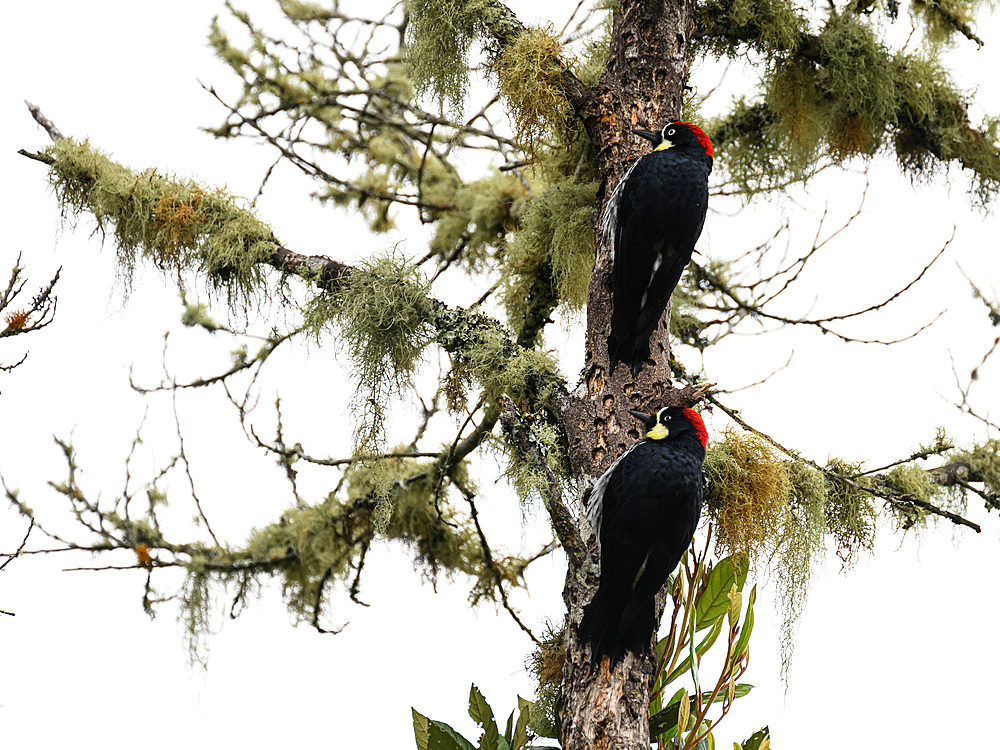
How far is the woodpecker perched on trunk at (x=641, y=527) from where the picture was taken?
1669 mm

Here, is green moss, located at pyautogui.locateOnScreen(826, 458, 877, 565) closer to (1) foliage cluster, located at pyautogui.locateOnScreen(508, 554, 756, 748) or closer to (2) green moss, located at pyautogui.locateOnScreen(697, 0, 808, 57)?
(1) foliage cluster, located at pyautogui.locateOnScreen(508, 554, 756, 748)

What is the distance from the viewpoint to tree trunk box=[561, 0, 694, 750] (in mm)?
1721

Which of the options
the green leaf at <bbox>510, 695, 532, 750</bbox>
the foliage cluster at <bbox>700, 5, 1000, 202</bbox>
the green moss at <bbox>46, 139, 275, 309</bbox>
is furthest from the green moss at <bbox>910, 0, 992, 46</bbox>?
the green leaf at <bbox>510, 695, 532, 750</bbox>

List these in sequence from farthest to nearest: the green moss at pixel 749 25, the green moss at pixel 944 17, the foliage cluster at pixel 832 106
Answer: the green moss at pixel 944 17, the foliage cluster at pixel 832 106, the green moss at pixel 749 25

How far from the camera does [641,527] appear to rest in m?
1.66

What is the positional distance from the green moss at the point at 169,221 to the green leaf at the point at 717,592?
4.24 feet

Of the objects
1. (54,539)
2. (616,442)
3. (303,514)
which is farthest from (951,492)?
(54,539)

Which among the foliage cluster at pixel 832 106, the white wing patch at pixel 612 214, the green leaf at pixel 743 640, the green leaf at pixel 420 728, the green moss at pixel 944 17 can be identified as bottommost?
the green leaf at pixel 420 728

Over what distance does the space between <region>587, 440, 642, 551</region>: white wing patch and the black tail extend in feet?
0.37

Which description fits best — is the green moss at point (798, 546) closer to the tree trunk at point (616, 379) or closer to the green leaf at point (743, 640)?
the green leaf at point (743, 640)

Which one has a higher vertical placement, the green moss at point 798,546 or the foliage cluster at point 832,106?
the foliage cluster at point 832,106

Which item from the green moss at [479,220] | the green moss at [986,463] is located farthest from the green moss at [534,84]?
the green moss at [986,463]

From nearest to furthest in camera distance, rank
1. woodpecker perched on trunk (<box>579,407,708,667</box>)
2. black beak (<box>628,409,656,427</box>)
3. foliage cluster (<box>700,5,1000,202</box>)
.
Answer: woodpecker perched on trunk (<box>579,407,708,667</box>) < black beak (<box>628,409,656,427</box>) < foliage cluster (<box>700,5,1000,202</box>)

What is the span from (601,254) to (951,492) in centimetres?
147
